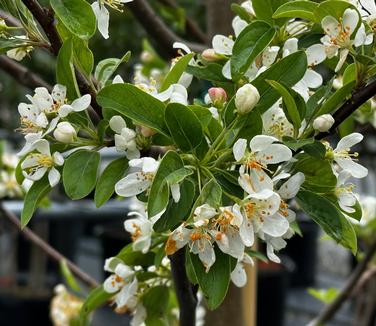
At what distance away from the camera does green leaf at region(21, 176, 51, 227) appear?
0.57 m

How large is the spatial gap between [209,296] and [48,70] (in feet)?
16.9

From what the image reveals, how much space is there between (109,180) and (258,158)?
0.43 feet

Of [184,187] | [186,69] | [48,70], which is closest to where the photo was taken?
[184,187]

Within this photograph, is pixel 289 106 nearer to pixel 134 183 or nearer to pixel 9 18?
pixel 134 183

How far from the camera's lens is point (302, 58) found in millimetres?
563

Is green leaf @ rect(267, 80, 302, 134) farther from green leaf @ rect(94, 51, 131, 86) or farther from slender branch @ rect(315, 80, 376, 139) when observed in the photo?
green leaf @ rect(94, 51, 131, 86)

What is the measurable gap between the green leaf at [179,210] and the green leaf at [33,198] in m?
0.11

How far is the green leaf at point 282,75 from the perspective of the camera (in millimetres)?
562

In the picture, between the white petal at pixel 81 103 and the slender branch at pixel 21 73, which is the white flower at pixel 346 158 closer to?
the white petal at pixel 81 103

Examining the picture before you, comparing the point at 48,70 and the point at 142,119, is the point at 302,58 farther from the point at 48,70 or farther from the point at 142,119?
the point at 48,70

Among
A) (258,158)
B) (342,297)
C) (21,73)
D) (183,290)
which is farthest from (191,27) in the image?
(258,158)

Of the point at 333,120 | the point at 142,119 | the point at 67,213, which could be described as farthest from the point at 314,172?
the point at 67,213

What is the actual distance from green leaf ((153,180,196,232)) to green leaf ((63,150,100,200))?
0.07 metres

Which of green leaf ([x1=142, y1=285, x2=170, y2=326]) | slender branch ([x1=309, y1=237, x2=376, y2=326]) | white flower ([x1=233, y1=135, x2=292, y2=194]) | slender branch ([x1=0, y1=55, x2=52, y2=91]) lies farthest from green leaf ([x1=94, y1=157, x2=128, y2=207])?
slender branch ([x1=309, y1=237, x2=376, y2=326])
